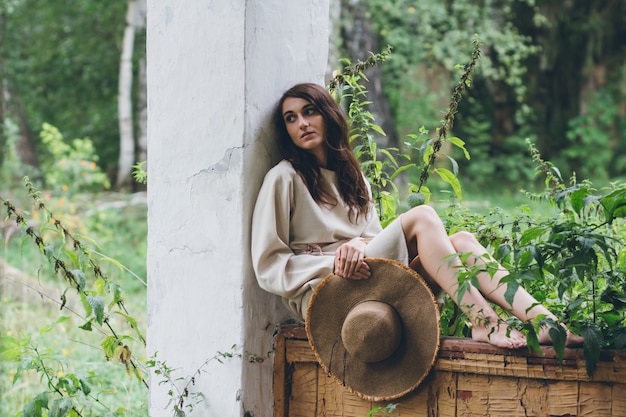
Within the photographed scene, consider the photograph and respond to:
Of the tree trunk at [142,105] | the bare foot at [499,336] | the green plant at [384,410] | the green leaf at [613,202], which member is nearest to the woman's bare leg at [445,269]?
the bare foot at [499,336]

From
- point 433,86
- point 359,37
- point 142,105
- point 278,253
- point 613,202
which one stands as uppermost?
point 433,86

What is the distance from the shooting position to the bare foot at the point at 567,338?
2404 millimetres

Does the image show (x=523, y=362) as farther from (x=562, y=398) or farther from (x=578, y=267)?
(x=578, y=267)

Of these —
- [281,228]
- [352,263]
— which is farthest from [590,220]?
[281,228]

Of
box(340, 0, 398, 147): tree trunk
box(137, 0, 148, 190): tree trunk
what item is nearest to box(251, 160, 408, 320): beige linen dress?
box(340, 0, 398, 147): tree trunk

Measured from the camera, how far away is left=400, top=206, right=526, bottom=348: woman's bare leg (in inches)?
99.9

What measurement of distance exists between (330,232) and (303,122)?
0.42m

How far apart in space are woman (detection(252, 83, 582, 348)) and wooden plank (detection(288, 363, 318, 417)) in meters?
0.19

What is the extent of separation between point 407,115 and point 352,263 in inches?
375

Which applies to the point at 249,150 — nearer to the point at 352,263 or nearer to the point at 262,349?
the point at 352,263

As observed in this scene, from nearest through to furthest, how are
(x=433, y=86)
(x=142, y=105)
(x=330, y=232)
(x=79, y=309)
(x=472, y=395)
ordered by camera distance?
(x=472, y=395), (x=330, y=232), (x=79, y=309), (x=142, y=105), (x=433, y=86)

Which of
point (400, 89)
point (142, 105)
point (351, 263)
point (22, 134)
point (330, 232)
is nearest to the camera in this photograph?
point (351, 263)

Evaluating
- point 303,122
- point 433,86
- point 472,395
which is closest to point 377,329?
point 472,395

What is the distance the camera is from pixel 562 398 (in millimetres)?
2443
